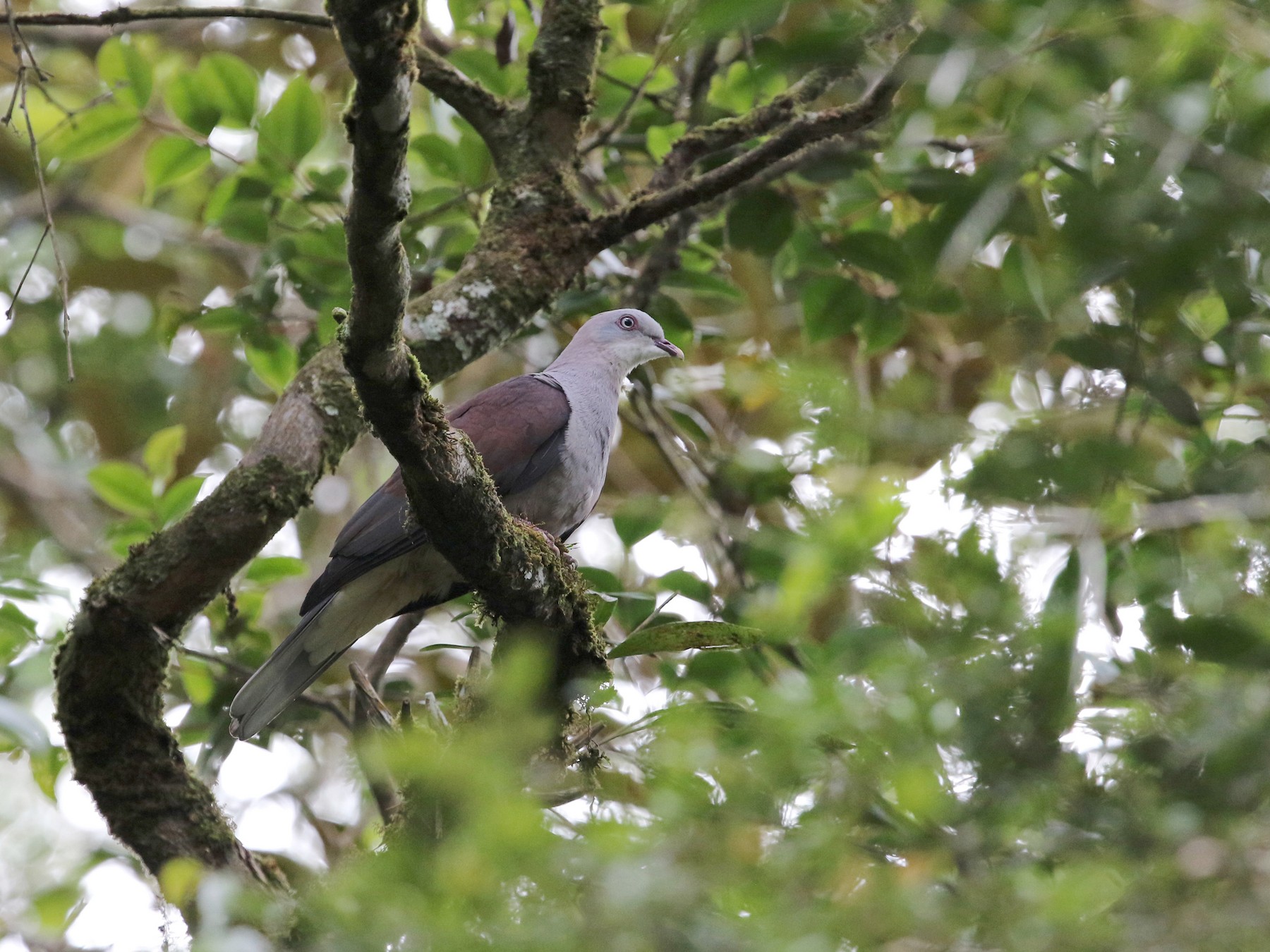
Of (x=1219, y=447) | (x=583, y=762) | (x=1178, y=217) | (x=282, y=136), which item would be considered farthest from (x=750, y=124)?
(x=1178, y=217)

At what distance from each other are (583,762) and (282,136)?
2.44 meters

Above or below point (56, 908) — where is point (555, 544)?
above

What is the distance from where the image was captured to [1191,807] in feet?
6.28

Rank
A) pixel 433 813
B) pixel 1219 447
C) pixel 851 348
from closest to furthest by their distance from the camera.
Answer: pixel 433 813
pixel 1219 447
pixel 851 348

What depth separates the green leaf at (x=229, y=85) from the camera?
4.05 metres

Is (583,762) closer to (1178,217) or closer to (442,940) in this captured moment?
(442,940)

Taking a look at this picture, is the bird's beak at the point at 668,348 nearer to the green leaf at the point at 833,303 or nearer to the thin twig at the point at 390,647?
the green leaf at the point at 833,303

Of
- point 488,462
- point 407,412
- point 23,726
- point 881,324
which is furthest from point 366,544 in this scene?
point 23,726

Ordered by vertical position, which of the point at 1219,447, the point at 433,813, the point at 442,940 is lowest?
the point at 442,940

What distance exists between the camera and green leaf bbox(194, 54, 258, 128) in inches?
160

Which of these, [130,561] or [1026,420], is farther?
[130,561]

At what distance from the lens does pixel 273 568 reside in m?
4.18

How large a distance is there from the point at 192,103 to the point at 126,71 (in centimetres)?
26

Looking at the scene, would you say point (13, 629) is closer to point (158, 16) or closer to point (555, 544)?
point (555, 544)
